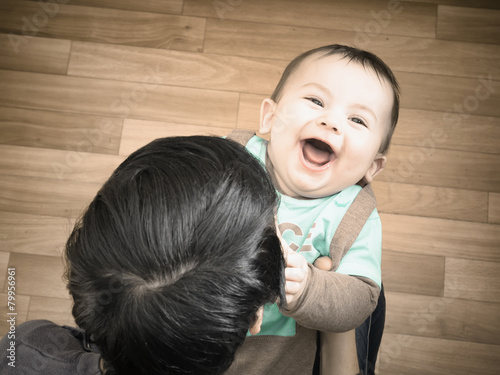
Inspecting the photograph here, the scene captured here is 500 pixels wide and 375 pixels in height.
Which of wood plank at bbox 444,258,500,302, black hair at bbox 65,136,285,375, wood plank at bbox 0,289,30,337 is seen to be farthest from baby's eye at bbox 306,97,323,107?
wood plank at bbox 0,289,30,337

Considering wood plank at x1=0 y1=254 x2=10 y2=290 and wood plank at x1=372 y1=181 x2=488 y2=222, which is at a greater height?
wood plank at x1=372 y1=181 x2=488 y2=222

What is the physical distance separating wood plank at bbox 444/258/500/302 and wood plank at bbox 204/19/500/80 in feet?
1.82

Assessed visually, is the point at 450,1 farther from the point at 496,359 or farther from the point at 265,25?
the point at 496,359

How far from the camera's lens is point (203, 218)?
1.56ft

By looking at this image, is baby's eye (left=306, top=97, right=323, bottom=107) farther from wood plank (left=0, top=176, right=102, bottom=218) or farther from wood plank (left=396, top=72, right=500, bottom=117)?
wood plank (left=0, top=176, right=102, bottom=218)

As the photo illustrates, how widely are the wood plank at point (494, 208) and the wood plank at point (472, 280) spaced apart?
12cm

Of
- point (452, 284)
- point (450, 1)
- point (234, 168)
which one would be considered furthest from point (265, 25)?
point (234, 168)

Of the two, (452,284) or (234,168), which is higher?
(234,168)

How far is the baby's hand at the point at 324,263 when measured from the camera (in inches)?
32.9

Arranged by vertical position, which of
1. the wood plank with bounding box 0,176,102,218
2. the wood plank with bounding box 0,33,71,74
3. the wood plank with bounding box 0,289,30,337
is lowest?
the wood plank with bounding box 0,289,30,337

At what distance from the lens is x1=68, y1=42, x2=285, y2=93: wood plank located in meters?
1.41

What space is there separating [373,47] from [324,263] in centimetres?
83

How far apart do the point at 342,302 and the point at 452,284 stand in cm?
76

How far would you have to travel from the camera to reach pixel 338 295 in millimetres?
700
